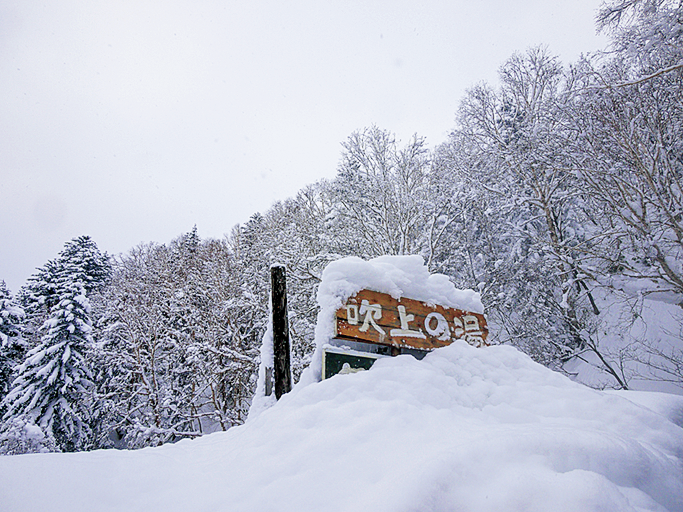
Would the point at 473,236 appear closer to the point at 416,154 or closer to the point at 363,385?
the point at 416,154

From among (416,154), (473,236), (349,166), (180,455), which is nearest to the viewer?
(180,455)

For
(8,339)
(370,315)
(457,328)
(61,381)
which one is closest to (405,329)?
(370,315)

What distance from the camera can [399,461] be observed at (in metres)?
1.76

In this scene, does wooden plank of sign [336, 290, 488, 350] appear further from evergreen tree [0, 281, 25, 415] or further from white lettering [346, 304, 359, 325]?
evergreen tree [0, 281, 25, 415]

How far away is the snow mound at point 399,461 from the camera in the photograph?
4.66 ft

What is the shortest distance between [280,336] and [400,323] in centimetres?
209

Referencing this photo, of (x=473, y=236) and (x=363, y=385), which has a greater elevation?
(x=473, y=236)

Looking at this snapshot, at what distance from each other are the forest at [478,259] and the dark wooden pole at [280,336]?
5.38 m

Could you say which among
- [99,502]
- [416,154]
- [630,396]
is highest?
[416,154]

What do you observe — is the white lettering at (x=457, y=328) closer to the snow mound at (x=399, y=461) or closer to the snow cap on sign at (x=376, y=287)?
the snow cap on sign at (x=376, y=287)

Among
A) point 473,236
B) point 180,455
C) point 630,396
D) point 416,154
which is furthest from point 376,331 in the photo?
point 473,236

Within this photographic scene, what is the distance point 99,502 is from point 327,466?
1.20 metres

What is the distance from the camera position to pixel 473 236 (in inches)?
623

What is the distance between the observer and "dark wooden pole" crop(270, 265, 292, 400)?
473 cm
